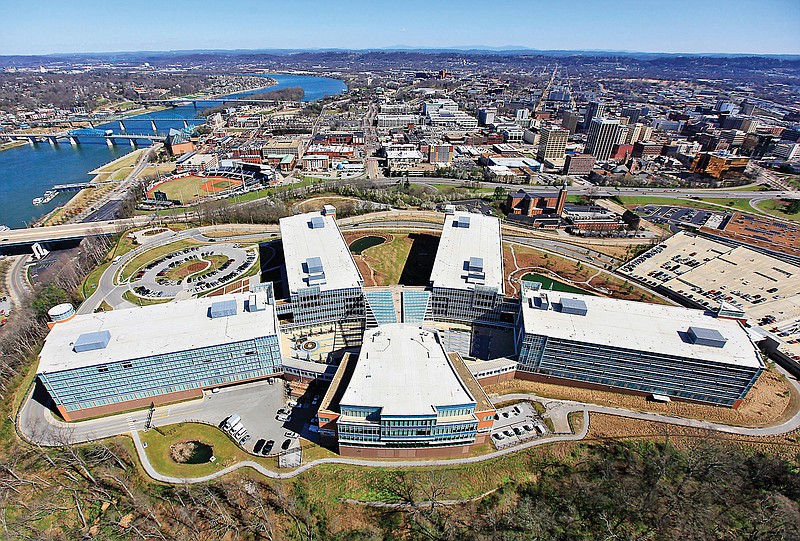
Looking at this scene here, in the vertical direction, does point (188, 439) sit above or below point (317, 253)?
below

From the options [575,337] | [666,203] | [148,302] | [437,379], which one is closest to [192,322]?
[148,302]

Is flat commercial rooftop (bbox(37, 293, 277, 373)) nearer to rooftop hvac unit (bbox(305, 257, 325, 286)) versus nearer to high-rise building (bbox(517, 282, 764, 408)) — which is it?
rooftop hvac unit (bbox(305, 257, 325, 286))

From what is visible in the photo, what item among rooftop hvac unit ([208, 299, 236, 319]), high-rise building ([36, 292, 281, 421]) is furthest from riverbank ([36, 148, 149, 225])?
rooftop hvac unit ([208, 299, 236, 319])

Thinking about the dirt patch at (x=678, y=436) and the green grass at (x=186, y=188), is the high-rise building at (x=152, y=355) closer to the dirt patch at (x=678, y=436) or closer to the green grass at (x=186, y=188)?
the dirt patch at (x=678, y=436)

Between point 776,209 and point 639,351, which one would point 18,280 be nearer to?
point 639,351

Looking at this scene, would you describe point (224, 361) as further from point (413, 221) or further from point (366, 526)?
point (413, 221)

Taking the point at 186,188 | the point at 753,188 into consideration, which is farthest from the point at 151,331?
the point at 753,188

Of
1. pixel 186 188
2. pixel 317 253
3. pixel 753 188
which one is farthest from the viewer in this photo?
pixel 753 188
